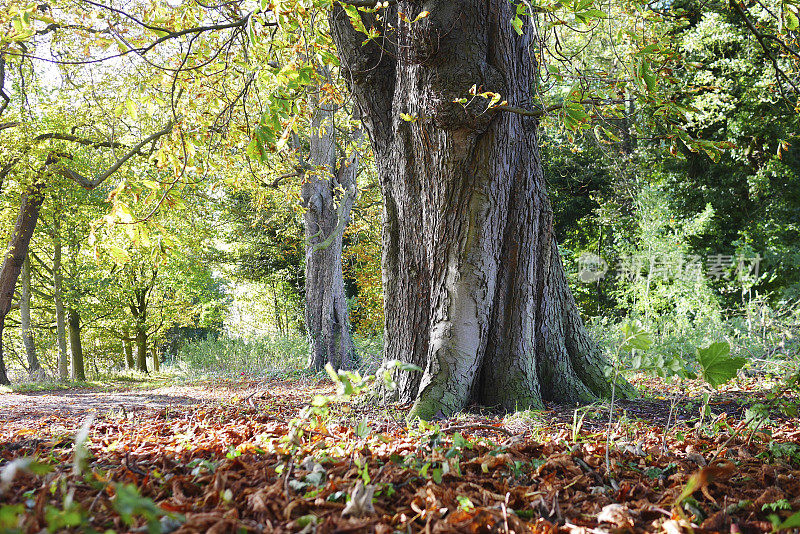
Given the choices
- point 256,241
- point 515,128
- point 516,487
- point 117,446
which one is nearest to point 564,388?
point 515,128

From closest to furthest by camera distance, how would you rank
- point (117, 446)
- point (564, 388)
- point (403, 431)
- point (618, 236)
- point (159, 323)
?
point (117, 446), point (403, 431), point (564, 388), point (618, 236), point (159, 323)

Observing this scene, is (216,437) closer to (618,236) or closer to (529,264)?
(529,264)

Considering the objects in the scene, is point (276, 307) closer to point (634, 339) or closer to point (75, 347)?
point (75, 347)

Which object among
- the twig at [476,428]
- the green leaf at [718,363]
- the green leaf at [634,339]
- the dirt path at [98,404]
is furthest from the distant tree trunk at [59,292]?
the green leaf at [718,363]

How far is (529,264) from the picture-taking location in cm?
319

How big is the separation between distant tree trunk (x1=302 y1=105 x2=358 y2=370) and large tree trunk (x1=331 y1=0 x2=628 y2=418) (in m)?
4.92

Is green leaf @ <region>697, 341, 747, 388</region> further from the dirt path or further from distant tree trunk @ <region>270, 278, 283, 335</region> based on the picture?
distant tree trunk @ <region>270, 278, 283, 335</region>

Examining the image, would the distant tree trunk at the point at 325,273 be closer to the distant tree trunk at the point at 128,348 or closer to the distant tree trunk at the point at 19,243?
→ the distant tree trunk at the point at 19,243

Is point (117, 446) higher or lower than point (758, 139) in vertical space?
lower

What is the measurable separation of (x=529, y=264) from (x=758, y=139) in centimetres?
1037

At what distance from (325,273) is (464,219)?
18.4 ft

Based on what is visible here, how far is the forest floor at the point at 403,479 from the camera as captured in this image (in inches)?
47.1

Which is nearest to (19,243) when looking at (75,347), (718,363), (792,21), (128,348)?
(75,347)

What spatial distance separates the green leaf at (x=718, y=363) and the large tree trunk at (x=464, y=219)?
116cm
